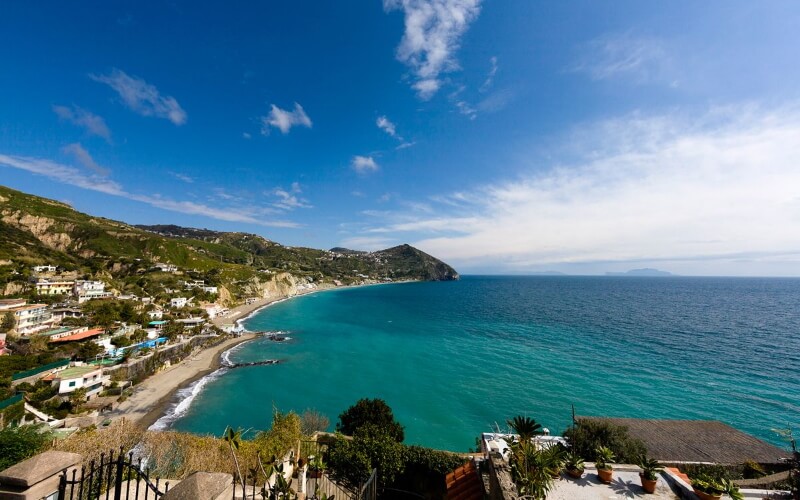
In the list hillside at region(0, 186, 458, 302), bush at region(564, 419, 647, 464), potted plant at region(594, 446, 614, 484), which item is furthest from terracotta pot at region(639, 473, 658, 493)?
hillside at region(0, 186, 458, 302)

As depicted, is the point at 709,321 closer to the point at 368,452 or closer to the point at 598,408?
the point at 598,408

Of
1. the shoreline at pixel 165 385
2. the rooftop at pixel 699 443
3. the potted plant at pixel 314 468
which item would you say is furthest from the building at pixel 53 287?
the rooftop at pixel 699 443

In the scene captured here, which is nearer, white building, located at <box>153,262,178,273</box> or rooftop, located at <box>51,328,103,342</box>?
rooftop, located at <box>51,328,103,342</box>

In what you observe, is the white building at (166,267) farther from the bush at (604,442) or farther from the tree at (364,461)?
the bush at (604,442)

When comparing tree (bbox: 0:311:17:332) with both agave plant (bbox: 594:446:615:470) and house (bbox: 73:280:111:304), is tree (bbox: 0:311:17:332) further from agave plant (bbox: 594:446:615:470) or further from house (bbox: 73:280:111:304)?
agave plant (bbox: 594:446:615:470)

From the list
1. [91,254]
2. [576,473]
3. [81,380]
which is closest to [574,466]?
[576,473]

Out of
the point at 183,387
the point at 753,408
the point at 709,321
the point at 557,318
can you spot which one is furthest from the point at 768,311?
the point at 183,387

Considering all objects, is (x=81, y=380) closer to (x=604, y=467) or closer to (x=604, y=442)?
(x=604, y=467)
